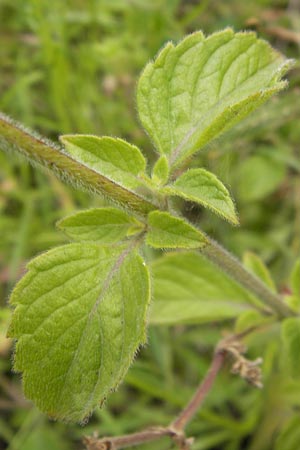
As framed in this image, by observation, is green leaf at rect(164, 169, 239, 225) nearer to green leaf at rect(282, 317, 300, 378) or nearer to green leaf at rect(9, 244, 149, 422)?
green leaf at rect(9, 244, 149, 422)

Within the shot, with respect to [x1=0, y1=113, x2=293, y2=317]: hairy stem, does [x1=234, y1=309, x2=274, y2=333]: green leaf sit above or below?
below

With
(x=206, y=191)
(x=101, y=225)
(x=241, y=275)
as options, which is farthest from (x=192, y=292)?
(x=206, y=191)

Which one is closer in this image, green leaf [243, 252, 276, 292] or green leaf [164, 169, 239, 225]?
green leaf [164, 169, 239, 225]

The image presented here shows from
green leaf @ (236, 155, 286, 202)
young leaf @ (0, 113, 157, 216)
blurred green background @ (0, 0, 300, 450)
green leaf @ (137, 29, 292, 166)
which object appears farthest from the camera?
green leaf @ (236, 155, 286, 202)

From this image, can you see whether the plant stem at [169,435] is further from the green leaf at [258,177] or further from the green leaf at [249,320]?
the green leaf at [258,177]

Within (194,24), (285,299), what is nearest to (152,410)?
(285,299)

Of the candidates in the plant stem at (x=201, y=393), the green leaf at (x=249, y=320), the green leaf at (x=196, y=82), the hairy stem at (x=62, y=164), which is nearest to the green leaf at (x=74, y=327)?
the hairy stem at (x=62, y=164)

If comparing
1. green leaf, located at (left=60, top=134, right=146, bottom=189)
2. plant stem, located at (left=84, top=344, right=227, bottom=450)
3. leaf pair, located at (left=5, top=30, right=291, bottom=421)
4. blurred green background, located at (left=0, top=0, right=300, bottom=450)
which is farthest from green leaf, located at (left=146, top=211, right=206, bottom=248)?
blurred green background, located at (left=0, top=0, right=300, bottom=450)
